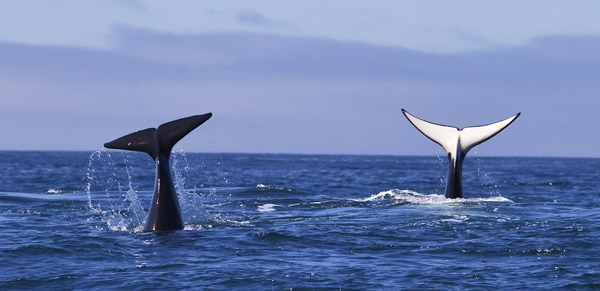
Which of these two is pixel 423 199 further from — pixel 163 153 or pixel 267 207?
pixel 163 153

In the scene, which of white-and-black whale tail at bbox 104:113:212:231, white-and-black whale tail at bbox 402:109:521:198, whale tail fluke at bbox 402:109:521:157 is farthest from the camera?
whale tail fluke at bbox 402:109:521:157

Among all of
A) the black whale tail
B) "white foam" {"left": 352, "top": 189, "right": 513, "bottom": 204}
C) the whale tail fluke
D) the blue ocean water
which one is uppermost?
the whale tail fluke

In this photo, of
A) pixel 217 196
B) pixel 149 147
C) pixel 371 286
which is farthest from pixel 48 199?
pixel 371 286

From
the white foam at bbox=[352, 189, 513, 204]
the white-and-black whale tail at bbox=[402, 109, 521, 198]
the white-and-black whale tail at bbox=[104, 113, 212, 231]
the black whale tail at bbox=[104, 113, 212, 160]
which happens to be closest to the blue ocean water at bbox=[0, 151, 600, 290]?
the white foam at bbox=[352, 189, 513, 204]

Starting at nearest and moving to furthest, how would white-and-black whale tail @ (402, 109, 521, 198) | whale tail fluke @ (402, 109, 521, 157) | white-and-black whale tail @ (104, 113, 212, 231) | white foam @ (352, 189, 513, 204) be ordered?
white-and-black whale tail @ (104, 113, 212, 231) → white foam @ (352, 189, 513, 204) → white-and-black whale tail @ (402, 109, 521, 198) → whale tail fluke @ (402, 109, 521, 157)

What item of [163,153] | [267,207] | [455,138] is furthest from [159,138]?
→ [455,138]

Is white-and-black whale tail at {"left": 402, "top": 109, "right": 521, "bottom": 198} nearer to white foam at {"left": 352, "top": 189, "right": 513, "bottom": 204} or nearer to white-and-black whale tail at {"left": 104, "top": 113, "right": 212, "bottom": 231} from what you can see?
white foam at {"left": 352, "top": 189, "right": 513, "bottom": 204}

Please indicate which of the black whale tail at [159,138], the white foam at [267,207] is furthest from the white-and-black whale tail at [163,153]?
the white foam at [267,207]

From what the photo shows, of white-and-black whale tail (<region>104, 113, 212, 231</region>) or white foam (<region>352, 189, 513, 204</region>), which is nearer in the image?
white-and-black whale tail (<region>104, 113, 212, 231</region>)

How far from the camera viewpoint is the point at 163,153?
59.3 ft

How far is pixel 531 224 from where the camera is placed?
19.6 m

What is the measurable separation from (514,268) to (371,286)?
2.73 metres

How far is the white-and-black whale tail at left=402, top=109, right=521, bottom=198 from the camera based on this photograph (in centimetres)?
2488

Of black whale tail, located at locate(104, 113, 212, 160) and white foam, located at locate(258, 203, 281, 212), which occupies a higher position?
black whale tail, located at locate(104, 113, 212, 160)
